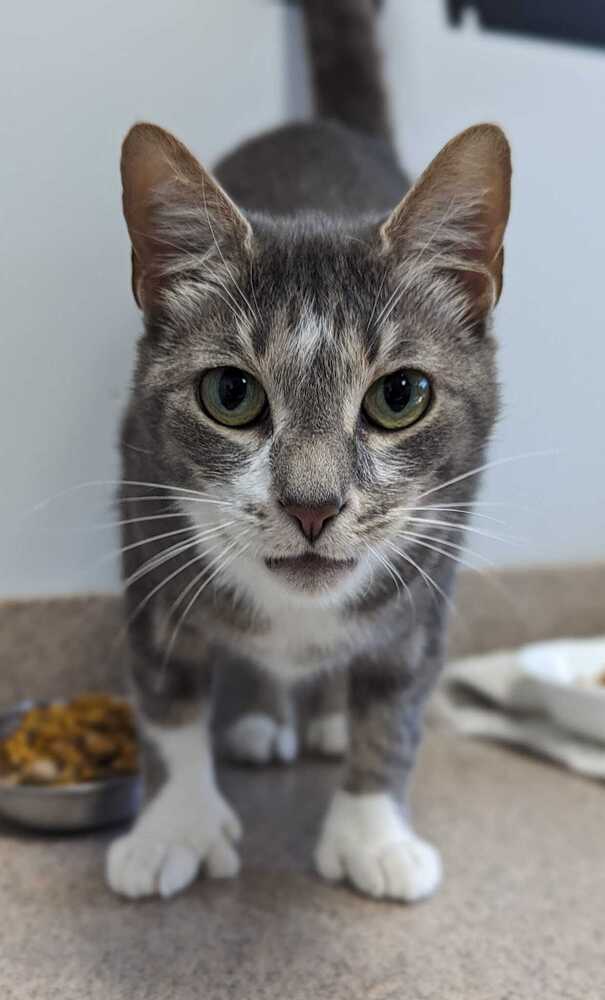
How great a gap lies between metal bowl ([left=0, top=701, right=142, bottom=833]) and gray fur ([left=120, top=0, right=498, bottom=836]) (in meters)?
0.11

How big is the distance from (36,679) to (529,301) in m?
0.96

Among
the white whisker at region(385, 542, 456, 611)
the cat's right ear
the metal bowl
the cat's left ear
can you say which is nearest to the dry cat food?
the metal bowl

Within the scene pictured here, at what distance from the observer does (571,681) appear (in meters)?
1.44

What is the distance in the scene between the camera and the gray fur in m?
0.82

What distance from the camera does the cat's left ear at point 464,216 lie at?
0.84 meters

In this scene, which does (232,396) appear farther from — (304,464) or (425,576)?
(425,576)

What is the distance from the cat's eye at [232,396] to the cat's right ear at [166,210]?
0.12 metres

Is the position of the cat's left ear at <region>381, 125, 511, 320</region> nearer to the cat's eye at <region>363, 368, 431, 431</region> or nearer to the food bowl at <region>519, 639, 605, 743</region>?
the cat's eye at <region>363, 368, 431, 431</region>

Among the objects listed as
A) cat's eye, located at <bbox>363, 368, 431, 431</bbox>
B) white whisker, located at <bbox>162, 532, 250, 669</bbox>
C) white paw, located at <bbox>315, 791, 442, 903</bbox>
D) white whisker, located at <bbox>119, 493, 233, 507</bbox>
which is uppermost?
cat's eye, located at <bbox>363, 368, 431, 431</bbox>

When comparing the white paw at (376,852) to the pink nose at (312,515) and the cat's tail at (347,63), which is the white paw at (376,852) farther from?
the cat's tail at (347,63)

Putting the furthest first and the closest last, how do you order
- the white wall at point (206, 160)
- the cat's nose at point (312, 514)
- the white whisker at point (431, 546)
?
1. the white wall at point (206, 160)
2. the white whisker at point (431, 546)
3. the cat's nose at point (312, 514)

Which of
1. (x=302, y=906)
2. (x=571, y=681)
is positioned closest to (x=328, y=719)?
(x=571, y=681)

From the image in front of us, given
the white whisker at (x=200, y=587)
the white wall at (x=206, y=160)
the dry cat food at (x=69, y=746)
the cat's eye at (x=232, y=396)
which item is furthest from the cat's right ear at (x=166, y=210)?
the dry cat food at (x=69, y=746)

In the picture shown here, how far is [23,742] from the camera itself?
114cm
